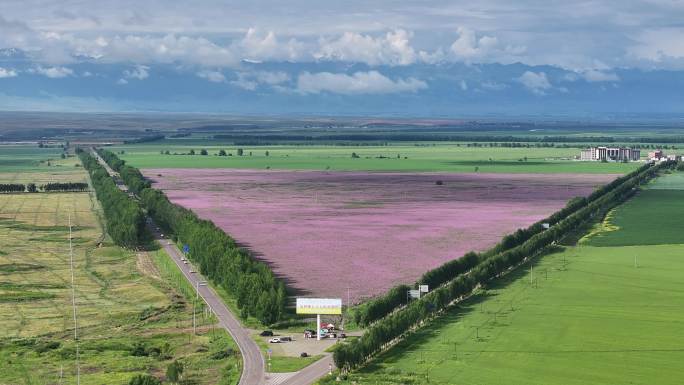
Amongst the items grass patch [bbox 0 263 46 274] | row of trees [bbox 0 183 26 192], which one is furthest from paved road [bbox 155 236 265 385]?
row of trees [bbox 0 183 26 192]

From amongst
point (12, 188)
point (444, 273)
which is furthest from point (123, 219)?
point (12, 188)

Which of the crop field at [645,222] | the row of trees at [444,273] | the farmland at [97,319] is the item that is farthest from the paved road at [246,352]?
the crop field at [645,222]

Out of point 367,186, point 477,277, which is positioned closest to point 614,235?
point 477,277

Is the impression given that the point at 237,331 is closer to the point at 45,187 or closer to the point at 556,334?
the point at 556,334

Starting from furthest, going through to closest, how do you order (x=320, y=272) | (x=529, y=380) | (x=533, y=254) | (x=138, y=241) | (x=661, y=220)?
(x=661, y=220) → (x=138, y=241) → (x=533, y=254) → (x=320, y=272) → (x=529, y=380)

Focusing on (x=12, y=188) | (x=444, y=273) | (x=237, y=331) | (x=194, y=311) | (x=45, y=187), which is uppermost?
(x=45, y=187)

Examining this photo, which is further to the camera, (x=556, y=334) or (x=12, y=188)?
(x=12, y=188)

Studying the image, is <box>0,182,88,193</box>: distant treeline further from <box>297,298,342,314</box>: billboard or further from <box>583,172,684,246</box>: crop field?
<box>297,298,342,314</box>: billboard

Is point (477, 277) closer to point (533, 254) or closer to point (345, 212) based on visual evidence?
point (533, 254)
